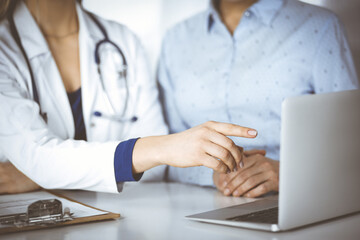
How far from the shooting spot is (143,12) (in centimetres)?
141

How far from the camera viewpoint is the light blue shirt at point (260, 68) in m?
1.21

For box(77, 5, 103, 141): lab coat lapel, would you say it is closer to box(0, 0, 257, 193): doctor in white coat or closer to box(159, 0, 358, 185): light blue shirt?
box(0, 0, 257, 193): doctor in white coat

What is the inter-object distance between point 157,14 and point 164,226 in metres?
0.96

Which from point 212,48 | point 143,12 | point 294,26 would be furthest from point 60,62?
point 294,26

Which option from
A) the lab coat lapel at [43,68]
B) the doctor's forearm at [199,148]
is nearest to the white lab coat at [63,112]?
the lab coat lapel at [43,68]

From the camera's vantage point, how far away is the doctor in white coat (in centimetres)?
83

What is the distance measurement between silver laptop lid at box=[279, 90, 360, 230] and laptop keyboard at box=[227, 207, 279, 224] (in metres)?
0.05

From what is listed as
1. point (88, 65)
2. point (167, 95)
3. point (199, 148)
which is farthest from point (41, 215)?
point (167, 95)

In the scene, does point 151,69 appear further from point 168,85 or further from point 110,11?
point 110,11

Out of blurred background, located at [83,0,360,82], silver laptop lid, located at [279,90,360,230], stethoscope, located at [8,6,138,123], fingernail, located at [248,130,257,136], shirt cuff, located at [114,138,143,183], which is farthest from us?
blurred background, located at [83,0,360,82]

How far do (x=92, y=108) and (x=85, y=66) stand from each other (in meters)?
0.13

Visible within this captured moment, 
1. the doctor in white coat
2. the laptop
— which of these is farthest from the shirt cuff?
the laptop

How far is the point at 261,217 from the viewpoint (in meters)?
0.70

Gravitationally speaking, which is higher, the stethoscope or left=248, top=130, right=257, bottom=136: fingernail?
the stethoscope
